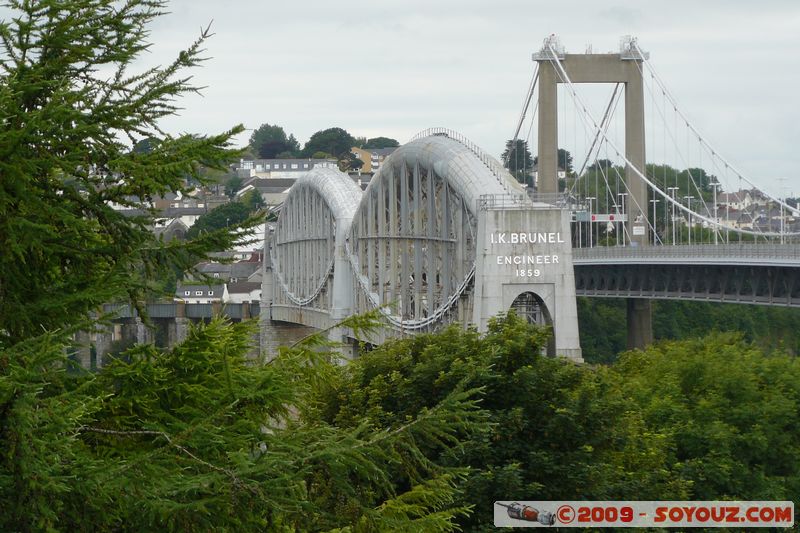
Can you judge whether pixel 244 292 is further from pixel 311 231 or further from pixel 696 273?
pixel 696 273

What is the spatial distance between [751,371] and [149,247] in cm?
2820

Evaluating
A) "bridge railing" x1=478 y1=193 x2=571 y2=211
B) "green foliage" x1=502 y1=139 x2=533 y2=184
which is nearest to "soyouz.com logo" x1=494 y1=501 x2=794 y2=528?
"bridge railing" x1=478 y1=193 x2=571 y2=211

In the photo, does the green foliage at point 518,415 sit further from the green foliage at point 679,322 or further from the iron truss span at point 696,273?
the green foliage at point 679,322

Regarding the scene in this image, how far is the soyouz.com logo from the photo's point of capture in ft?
73.7

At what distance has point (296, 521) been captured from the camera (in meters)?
11.8

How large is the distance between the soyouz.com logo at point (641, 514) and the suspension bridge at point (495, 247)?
61.9 feet

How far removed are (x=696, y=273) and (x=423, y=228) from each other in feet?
51.8

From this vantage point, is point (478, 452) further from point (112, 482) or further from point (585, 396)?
point (112, 482)

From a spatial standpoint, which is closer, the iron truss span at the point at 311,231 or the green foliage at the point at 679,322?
the iron truss span at the point at 311,231

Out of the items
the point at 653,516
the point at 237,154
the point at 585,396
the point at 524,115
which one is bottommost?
the point at 653,516

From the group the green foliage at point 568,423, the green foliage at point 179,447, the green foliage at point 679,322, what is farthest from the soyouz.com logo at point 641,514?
the green foliage at point 679,322

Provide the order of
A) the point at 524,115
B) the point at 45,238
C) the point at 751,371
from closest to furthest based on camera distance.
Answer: the point at 45,238 → the point at 751,371 → the point at 524,115

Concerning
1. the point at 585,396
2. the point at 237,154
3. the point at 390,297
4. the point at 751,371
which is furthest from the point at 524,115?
the point at 237,154

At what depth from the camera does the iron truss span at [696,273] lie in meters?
69.0
